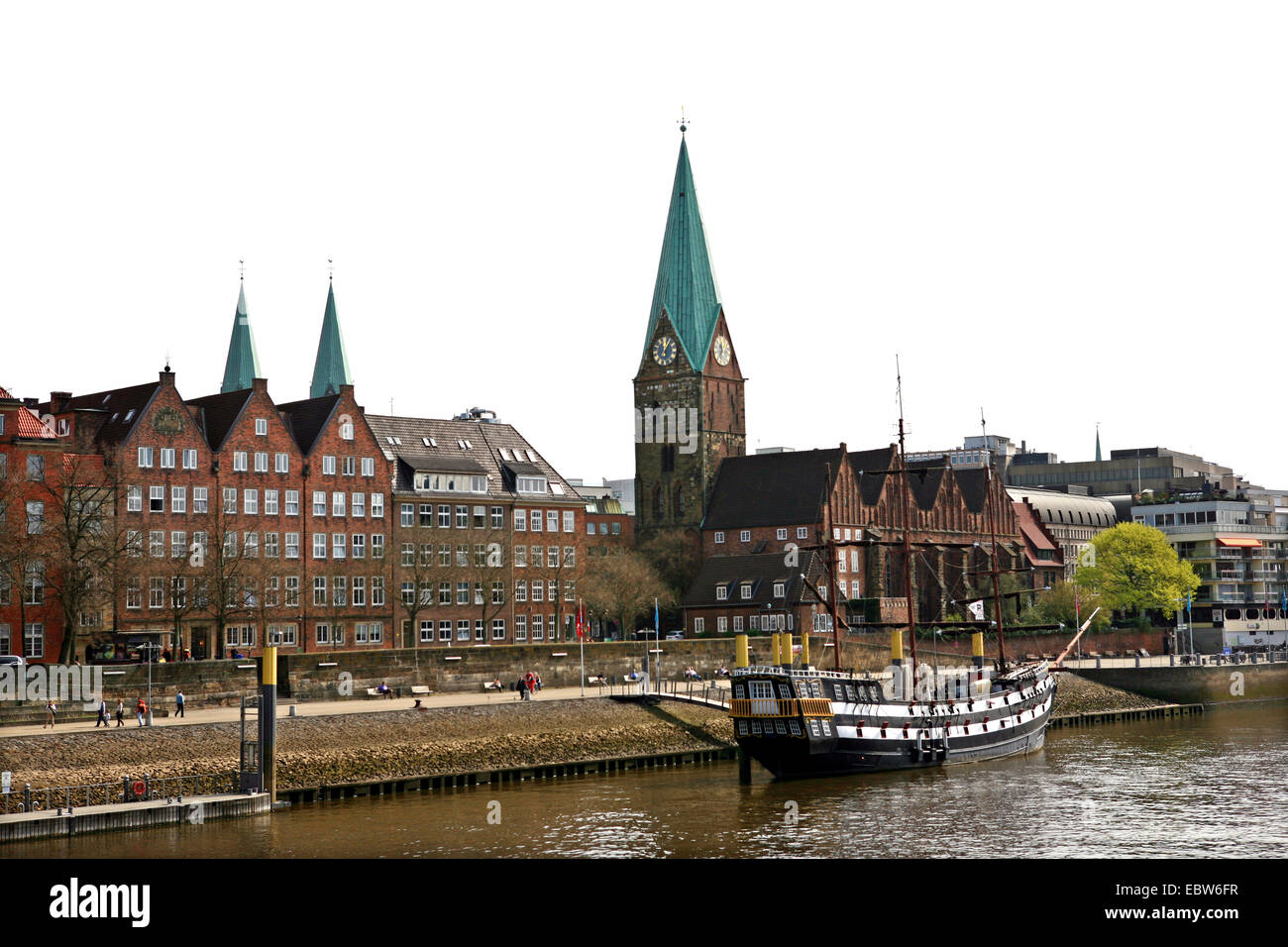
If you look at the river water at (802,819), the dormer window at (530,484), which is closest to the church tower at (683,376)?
the dormer window at (530,484)

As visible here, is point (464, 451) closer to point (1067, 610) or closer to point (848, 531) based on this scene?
point (848, 531)

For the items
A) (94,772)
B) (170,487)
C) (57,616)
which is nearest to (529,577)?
(170,487)

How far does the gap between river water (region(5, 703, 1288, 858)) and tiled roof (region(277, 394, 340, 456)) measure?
39624 millimetres

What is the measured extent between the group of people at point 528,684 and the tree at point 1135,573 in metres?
67.6

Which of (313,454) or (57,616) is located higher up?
(313,454)

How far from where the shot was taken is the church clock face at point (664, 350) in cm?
14450

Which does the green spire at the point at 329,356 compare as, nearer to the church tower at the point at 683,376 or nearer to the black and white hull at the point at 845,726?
the church tower at the point at 683,376

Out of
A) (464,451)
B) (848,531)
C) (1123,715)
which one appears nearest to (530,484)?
(464,451)

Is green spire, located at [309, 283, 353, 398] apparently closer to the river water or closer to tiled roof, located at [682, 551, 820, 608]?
tiled roof, located at [682, 551, 820, 608]

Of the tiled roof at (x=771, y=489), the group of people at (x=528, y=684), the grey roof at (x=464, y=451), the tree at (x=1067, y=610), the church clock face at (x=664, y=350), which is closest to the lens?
the group of people at (x=528, y=684)
